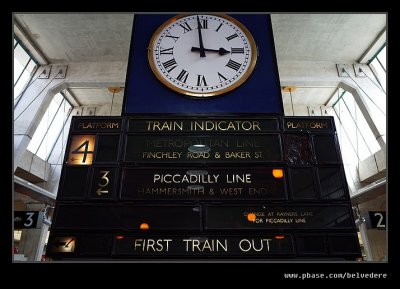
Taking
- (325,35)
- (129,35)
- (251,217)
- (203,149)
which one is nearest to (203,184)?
(203,149)

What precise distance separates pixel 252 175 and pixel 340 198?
703 mm

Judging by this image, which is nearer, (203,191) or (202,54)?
(203,191)

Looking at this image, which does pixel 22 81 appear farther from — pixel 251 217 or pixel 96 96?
pixel 251 217

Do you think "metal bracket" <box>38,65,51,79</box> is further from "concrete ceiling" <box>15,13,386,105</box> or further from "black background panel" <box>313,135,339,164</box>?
"black background panel" <box>313,135,339,164</box>

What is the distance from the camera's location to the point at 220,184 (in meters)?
2.44

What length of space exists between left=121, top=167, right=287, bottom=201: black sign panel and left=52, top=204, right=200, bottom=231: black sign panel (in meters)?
0.10

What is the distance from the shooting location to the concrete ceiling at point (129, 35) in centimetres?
1002

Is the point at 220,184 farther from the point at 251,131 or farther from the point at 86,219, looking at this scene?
the point at 86,219

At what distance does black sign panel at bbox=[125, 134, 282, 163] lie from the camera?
2564 millimetres

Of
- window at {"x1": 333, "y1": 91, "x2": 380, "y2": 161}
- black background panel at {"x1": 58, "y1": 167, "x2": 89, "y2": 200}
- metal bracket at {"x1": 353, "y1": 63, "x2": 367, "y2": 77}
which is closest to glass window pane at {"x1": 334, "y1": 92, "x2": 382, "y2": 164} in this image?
window at {"x1": 333, "y1": 91, "x2": 380, "y2": 161}

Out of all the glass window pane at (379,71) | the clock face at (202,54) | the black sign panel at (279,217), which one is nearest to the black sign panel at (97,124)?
the clock face at (202,54)

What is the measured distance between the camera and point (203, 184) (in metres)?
2.44

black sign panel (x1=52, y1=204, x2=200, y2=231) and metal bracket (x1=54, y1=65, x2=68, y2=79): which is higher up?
metal bracket (x1=54, y1=65, x2=68, y2=79)

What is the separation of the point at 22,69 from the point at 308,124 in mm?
12349
